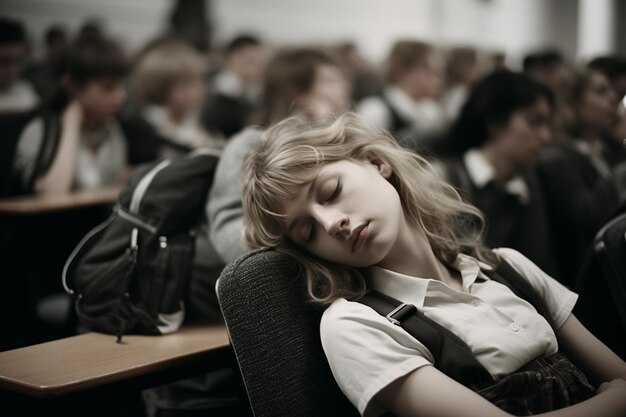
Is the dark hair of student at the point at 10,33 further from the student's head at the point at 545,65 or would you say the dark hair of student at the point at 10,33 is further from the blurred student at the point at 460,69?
the blurred student at the point at 460,69

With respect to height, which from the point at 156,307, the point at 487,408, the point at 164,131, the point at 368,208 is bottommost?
the point at 164,131

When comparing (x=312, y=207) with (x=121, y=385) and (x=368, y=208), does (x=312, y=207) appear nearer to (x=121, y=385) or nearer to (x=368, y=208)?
(x=368, y=208)

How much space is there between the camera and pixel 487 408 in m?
1.14

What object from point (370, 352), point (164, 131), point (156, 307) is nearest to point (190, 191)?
point (156, 307)

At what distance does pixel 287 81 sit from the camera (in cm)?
257

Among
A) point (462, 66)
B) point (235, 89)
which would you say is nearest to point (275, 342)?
point (235, 89)

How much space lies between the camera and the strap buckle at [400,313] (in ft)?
4.10

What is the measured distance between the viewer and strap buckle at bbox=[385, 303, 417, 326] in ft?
4.10

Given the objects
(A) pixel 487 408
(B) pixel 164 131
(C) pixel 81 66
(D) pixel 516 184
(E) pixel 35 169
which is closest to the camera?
(A) pixel 487 408

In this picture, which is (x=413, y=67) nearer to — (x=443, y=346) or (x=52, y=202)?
(x=52, y=202)

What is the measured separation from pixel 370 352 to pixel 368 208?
280 mm

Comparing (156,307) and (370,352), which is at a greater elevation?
(370,352)

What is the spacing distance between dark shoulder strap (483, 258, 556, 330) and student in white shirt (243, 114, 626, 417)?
0.05 feet

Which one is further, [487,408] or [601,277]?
[601,277]
